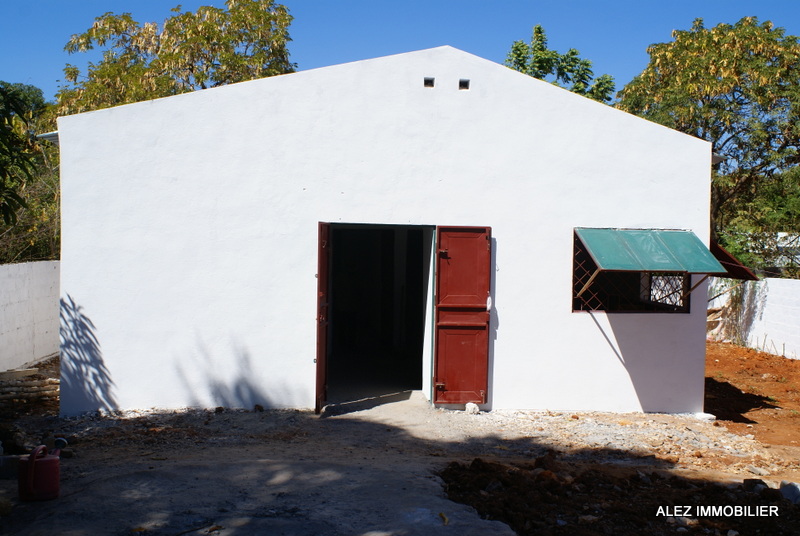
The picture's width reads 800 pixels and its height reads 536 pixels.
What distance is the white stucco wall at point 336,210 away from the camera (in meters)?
7.80

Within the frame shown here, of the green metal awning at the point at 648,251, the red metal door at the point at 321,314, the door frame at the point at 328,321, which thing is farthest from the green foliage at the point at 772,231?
the red metal door at the point at 321,314

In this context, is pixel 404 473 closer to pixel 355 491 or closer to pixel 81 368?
pixel 355 491

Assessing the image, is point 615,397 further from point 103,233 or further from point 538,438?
point 103,233

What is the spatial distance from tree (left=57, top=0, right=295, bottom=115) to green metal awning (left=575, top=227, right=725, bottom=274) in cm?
1284

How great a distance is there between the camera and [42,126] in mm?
17609

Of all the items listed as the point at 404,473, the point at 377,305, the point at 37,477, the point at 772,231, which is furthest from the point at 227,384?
the point at 772,231

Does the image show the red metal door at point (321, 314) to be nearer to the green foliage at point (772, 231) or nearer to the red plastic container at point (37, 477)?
the red plastic container at point (37, 477)

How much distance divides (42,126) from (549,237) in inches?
591

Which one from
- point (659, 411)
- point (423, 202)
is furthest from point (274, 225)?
point (659, 411)

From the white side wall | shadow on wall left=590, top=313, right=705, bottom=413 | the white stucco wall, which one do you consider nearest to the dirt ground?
shadow on wall left=590, top=313, right=705, bottom=413

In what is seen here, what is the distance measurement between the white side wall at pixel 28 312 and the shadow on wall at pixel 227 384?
3638 mm

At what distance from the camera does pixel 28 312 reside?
10500mm

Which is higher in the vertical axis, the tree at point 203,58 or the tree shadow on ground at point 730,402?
the tree at point 203,58

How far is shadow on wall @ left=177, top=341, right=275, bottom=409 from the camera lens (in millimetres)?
7965
